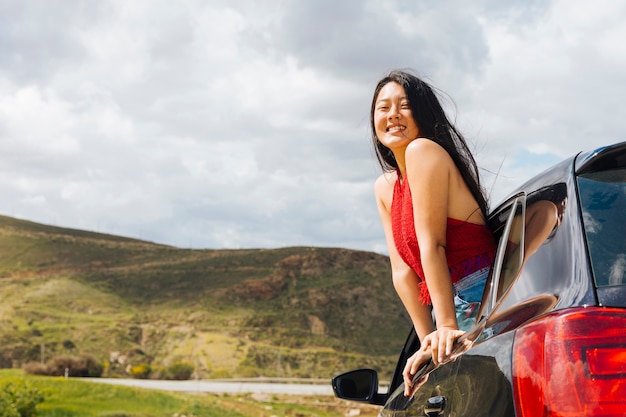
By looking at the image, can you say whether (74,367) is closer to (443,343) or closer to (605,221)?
(443,343)

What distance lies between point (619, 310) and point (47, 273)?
67102 mm

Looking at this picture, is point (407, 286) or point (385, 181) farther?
point (385, 181)

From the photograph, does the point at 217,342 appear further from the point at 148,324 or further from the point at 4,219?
the point at 4,219

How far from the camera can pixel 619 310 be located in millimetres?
1660

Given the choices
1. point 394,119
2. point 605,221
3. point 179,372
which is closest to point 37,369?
point 179,372

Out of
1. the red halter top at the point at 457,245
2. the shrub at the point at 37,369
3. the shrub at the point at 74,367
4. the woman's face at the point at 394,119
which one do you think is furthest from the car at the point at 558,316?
the shrub at the point at 74,367

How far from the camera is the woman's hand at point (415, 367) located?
2.56 m

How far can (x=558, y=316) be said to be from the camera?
5.52 ft

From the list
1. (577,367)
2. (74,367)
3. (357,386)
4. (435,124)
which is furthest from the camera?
(74,367)

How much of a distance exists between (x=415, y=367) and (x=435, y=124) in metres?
0.96

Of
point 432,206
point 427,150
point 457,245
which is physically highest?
point 427,150

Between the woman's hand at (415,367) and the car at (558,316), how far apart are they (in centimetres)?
15

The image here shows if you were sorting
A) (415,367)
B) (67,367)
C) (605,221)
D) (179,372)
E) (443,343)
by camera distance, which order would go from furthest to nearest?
(179,372), (67,367), (415,367), (443,343), (605,221)

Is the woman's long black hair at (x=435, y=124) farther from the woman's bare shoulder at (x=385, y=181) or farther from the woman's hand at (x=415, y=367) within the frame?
the woman's hand at (x=415, y=367)
